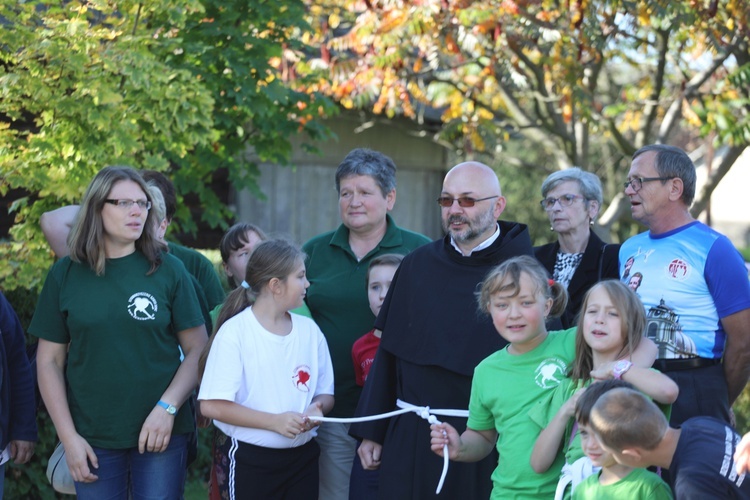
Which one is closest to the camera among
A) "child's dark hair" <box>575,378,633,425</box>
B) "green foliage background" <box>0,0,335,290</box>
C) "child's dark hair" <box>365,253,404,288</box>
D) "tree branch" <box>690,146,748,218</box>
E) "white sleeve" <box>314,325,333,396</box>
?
"child's dark hair" <box>575,378,633,425</box>

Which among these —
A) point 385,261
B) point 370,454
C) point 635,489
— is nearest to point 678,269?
point 635,489

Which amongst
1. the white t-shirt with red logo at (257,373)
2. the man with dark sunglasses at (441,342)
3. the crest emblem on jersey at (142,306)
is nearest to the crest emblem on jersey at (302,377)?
the white t-shirt with red logo at (257,373)

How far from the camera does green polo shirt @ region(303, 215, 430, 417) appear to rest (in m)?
4.97

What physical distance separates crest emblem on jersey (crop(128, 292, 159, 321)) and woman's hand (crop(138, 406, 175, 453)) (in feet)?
1.37

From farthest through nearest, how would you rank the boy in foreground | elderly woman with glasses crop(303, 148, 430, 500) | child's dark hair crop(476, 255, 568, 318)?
elderly woman with glasses crop(303, 148, 430, 500) → child's dark hair crop(476, 255, 568, 318) → the boy in foreground

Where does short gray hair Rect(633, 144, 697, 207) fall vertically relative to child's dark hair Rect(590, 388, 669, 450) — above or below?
above

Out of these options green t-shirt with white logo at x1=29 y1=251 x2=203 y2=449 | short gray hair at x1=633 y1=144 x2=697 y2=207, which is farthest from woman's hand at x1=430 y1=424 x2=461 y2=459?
short gray hair at x1=633 y1=144 x2=697 y2=207

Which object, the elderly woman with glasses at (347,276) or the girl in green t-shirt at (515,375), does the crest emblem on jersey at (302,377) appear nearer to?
the elderly woman with glasses at (347,276)

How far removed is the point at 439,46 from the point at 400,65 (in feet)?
1.84

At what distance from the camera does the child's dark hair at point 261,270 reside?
4.45 metres

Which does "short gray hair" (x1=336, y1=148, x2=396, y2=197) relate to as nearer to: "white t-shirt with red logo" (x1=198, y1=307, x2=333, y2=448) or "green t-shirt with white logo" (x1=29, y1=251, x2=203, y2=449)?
"white t-shirt with red logo" (x1=198, y1=307, x2=333, y2=448)

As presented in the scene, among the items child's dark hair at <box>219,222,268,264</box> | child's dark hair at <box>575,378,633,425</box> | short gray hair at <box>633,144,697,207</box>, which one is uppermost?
short gray hair at <box>633,144,697,207</box>

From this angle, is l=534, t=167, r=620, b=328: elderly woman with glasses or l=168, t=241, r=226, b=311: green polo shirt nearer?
l=534, t=167, r=620, b=328: elderly woman with glasses

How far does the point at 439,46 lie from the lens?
9.61 metres
